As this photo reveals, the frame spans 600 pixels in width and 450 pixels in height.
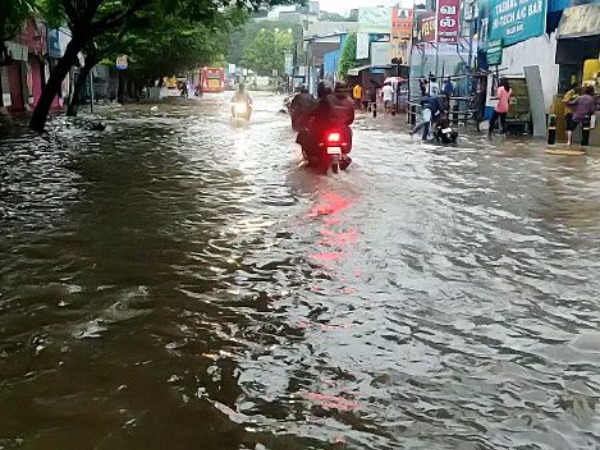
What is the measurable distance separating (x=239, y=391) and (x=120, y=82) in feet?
154

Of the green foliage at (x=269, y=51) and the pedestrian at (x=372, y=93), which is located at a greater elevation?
the green foliage at (x=269, y=51)

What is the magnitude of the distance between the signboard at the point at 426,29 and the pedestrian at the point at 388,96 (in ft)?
8.25

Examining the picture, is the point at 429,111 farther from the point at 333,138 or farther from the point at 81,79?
the point at 81,79

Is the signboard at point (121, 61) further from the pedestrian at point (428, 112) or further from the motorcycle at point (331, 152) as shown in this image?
the motorcycle at point (331, 152)

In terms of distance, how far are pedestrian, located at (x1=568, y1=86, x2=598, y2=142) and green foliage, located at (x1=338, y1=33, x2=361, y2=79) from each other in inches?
1356

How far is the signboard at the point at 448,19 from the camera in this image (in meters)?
27.8

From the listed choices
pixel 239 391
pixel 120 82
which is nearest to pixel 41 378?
pixel 239 391

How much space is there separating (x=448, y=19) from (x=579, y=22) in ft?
31.1

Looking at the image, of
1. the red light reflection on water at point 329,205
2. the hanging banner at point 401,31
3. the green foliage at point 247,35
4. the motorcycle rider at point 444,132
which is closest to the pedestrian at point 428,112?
the motorcycle rider at point 444,132

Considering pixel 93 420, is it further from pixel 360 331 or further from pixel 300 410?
pixel 360 331

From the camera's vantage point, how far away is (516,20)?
2384cm

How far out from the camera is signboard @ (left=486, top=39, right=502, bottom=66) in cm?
2567

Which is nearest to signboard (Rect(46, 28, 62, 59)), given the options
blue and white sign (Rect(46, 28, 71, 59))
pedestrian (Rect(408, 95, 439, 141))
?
blue and white sign (Rect(46, 28, 71, 59))

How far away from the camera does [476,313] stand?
550cm
